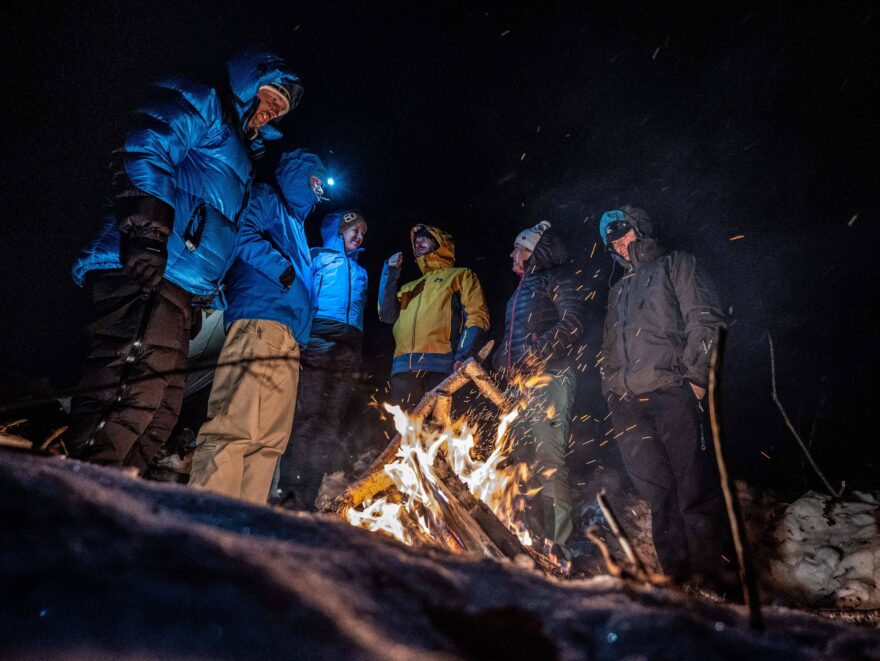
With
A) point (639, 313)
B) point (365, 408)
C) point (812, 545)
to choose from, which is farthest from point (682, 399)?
point (365, 408)

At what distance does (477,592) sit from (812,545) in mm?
4646

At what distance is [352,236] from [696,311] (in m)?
3.90

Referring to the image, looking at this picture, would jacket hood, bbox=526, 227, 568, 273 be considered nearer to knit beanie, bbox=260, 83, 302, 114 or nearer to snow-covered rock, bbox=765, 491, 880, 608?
knit beanie, bbox=260, 83, 302, 114

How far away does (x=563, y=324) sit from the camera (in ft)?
15.7

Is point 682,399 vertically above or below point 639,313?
below

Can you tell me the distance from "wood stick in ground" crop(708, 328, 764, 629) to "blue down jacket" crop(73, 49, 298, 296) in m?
2.96

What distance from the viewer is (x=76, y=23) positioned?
4.38 meters

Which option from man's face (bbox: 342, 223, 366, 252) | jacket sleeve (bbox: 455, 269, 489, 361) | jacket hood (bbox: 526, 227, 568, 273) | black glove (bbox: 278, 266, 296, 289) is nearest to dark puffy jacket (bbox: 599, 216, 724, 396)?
jacket hood (bbox: 526, 227, 568, 273)

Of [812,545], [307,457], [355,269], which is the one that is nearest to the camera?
[812,545]

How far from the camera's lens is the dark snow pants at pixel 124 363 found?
8.08 ft

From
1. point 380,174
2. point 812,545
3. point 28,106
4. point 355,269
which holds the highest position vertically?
point 380,174

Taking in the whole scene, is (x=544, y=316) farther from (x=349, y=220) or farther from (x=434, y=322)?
(x=349, y=220)

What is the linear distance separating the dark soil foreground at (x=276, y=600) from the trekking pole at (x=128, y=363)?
1835mm

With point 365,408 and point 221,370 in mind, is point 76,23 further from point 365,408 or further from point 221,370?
point 365,408
